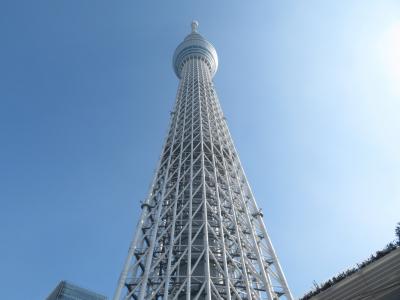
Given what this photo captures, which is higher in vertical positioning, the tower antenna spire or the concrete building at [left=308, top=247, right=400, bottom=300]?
the tower antenna spire

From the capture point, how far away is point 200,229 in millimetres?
30844

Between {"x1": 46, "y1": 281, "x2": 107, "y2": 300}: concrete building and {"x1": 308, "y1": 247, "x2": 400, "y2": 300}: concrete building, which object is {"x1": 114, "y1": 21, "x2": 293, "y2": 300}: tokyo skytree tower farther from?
{"x1": 46, "y1": 281, "x2": 107, "y2": 300}: concrete building

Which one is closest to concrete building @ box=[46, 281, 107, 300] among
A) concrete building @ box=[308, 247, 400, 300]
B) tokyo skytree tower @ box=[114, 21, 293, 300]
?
tokyo skytree tower @ box=[114, 21, 293, 300]

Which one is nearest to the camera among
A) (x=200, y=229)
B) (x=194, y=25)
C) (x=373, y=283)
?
(x=373, y=283)

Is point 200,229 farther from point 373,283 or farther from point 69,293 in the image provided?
point 69,293

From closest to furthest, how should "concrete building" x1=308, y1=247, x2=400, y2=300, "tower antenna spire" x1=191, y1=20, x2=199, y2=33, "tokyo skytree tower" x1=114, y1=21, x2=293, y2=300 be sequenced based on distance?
1. "concrete building" x1=308, y1=247, x2=400, y2=300
2. "tokyo skytree tower" x1=114, y1=21, x2=293, y2=300
3. "tower antenna spire" x1=191, y1=20, x2=199, y2=33

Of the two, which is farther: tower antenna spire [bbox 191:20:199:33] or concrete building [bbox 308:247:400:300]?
tower antenna spire [bbox 191:20:199:33]

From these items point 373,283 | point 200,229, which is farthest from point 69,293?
point 373,283

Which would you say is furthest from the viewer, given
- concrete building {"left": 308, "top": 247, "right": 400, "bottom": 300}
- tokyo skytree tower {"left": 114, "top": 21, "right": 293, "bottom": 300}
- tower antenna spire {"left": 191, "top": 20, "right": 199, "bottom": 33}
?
tower antenna spire {"left": 191, "top": 20, "right": 199, "bottom": 33}

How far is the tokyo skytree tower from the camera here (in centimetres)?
2780

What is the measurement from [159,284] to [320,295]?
17.2 meters

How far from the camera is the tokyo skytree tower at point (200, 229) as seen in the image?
2780cm

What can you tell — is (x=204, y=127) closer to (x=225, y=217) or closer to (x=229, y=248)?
(x=225, y=217)

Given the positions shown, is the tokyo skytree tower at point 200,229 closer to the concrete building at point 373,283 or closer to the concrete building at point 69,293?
the concrete building at point 373,283
